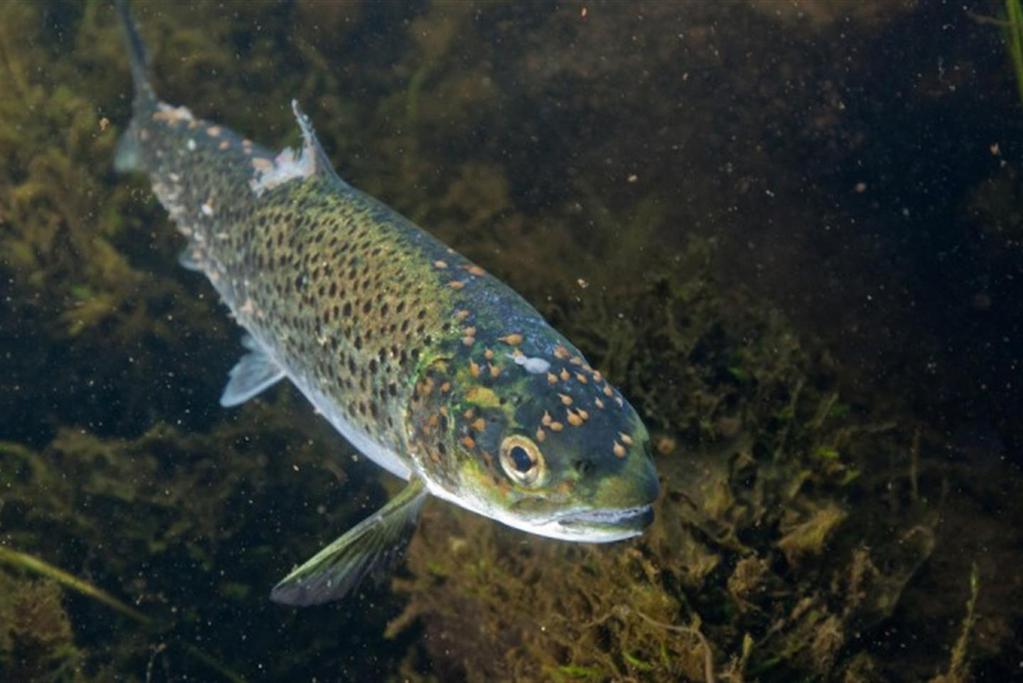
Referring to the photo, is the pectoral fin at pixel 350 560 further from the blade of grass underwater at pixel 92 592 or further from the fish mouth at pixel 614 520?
the blade of grass underwater at pixel 92 592

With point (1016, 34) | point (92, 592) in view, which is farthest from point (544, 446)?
point (1016, 34)

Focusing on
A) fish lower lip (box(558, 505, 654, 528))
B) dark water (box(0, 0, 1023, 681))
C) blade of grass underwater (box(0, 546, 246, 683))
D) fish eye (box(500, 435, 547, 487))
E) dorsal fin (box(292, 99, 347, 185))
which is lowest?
blade of grass underwater (box(0, 546, 246, 683))

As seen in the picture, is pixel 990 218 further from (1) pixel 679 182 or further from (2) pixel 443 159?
(2) pixel 443 159

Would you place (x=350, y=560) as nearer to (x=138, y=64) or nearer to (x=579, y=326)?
(x=579, y=326)

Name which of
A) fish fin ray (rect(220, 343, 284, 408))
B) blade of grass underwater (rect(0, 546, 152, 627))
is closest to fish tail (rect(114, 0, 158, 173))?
fish fin ray (rect(220, 343, 284, 408))

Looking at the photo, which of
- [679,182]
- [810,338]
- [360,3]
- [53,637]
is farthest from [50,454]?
[810,338]

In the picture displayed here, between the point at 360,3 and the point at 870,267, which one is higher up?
the point at 360,3

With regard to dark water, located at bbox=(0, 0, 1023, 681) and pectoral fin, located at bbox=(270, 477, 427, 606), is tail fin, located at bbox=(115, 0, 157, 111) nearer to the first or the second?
dark water, located at bbox=(0, 0, 1023, 681)
